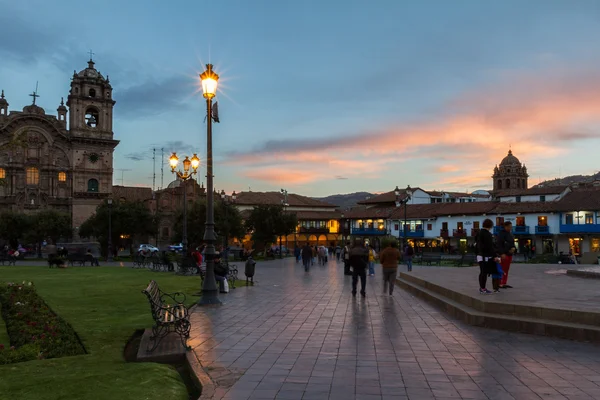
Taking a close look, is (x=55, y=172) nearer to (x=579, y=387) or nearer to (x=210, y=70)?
(x=210, y=70)

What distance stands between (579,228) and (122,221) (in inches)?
1923

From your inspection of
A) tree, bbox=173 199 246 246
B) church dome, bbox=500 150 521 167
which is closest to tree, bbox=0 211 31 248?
tree, bbox=173 199 246 246

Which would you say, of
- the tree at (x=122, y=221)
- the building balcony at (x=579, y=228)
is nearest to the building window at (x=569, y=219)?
the building balcony at (x=579, y=228)

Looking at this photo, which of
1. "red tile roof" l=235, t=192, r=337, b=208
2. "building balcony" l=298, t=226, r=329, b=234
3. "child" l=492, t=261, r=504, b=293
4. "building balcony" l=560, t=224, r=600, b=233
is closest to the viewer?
"child" l=492, t=261, r=504, b=293

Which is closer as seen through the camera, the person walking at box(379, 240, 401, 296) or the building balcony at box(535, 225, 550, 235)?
the person walking at box(379, 240, 401, 296)

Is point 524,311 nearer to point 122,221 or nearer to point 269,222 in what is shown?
point 269,222

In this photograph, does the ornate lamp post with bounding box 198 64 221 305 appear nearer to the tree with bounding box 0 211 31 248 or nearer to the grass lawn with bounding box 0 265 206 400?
the grass lawn with bounding box 0 265 206 400

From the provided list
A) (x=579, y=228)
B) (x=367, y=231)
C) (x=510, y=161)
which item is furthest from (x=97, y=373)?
(x=510, y=161)

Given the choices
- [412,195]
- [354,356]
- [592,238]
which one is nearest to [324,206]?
[412,195]

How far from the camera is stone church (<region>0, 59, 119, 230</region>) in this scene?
228 feet

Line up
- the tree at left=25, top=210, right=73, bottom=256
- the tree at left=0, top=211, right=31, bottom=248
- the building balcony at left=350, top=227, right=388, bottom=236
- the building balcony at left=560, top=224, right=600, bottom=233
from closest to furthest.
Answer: the building balcony at left=560, top=224, right=600, bottom=233
the tree at left=25, top=210, right=73, bottom=256
the tree at left=0, top=211, right=31, bottom=248
the building balcony at left=350, top=227, right=388, bottom=236

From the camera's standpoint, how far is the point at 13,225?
59594 millimetres

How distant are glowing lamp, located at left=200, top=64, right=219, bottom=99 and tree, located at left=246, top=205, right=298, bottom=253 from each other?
130ft

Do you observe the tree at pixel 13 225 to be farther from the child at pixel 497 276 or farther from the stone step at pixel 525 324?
the stone step at pixel 525 324
